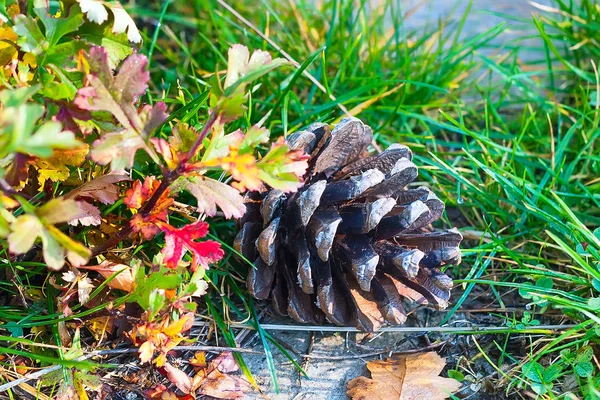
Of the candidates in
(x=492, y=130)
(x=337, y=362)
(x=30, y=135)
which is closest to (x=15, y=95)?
(x=30, y=135)

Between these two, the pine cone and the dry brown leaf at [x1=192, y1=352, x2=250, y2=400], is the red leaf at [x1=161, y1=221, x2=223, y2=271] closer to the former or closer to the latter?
the pine cone

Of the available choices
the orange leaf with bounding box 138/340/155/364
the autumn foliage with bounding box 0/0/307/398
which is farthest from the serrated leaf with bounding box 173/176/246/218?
the orange leaf with bounding box 138/340/155/364

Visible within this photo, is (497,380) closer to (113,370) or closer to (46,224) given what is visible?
(113,370)

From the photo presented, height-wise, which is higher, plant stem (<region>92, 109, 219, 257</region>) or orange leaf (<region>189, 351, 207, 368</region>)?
plant stem (<region>92, 109, 219, 257</region>)

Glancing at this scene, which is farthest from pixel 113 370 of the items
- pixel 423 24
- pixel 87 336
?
pixel 423 24

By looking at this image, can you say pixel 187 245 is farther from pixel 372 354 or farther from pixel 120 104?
pixel 372 354

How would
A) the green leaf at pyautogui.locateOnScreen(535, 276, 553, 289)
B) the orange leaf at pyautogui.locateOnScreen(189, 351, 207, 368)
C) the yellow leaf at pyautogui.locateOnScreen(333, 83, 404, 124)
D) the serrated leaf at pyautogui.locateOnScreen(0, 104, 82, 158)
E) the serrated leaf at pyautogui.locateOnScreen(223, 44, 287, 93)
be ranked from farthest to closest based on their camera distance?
1. the yellow leaf at pyautogui.locateOnScreen(333, 83, 404, 124)
2. the green leaf at pyautogui.locateOnScreen(535, 276, 553, 289)
3. the orange leaf at pyautogui.locateOnScreen(189, 351, 207, 368)
4. the serrated leaf at pyautogui.locateOnScreen(223, 44, 287, 93)
5. the serrated leaf at pyautogui.locateOnScreen(0, 104, 82, 158)
